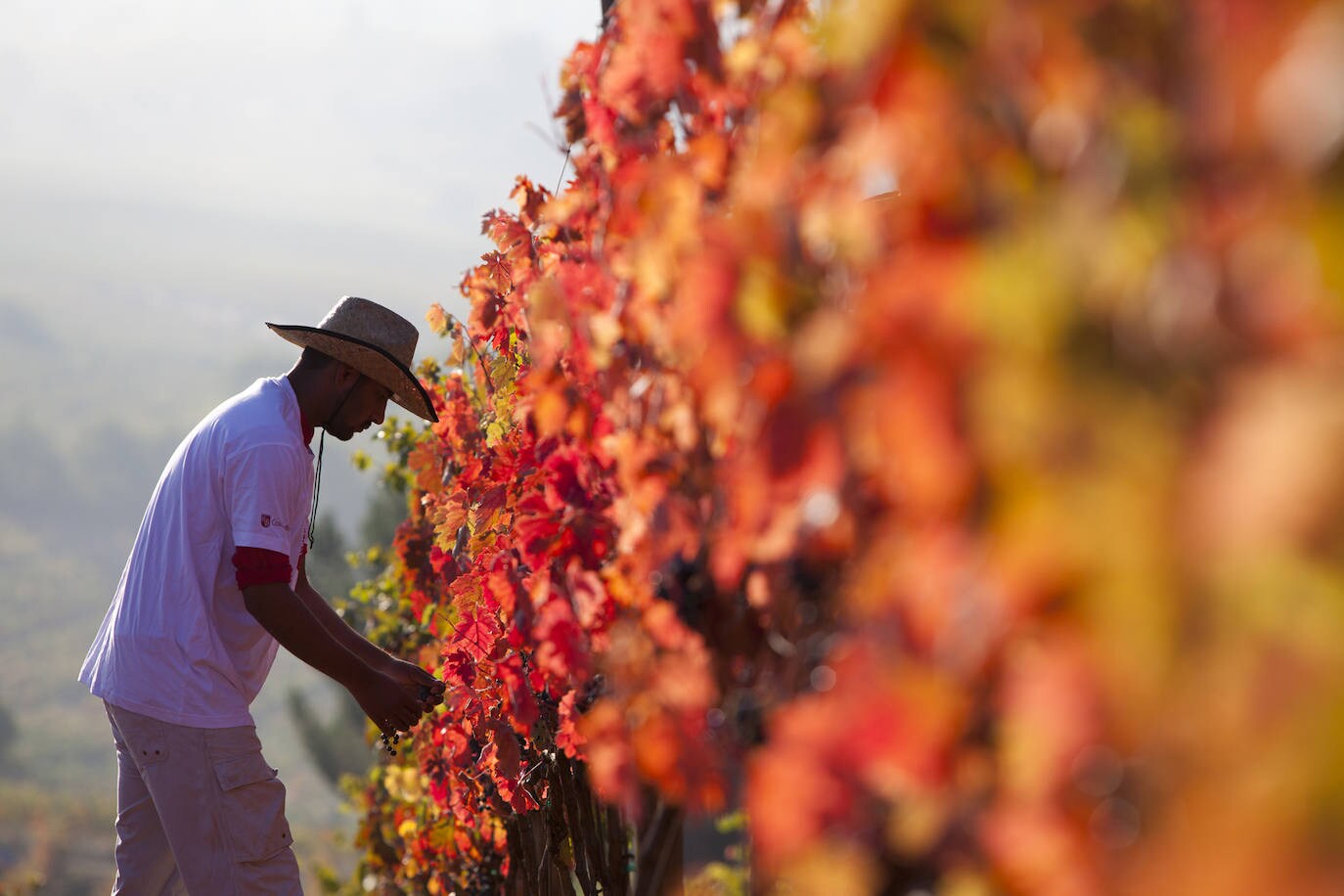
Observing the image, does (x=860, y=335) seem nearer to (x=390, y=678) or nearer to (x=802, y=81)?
(x=802, y=81)

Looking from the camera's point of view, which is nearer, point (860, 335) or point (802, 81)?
point (860, 335)

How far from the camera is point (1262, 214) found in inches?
26.8

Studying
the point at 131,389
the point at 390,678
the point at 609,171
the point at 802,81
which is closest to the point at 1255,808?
the point at 802,81

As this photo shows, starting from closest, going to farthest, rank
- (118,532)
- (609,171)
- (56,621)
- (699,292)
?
(699,292), (609,171), (56,621), (118,532)

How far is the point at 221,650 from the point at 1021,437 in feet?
9.05

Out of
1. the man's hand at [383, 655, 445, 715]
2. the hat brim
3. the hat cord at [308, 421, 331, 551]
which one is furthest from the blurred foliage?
the hat cord at [308, 421, 331, 551]

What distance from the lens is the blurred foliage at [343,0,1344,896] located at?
2.11ft

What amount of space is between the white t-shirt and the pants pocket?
119 mm

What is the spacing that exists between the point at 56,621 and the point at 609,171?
49.6 meters

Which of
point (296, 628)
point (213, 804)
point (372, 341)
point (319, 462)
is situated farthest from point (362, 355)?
point (213, 804)

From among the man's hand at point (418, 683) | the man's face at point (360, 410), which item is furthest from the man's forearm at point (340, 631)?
the man's face at point (360, 410)

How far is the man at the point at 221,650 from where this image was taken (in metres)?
2.92

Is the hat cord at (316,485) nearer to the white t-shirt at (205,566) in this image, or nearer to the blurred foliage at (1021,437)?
the white t-shirt at (205,566)

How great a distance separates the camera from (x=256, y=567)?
9.46 feet
